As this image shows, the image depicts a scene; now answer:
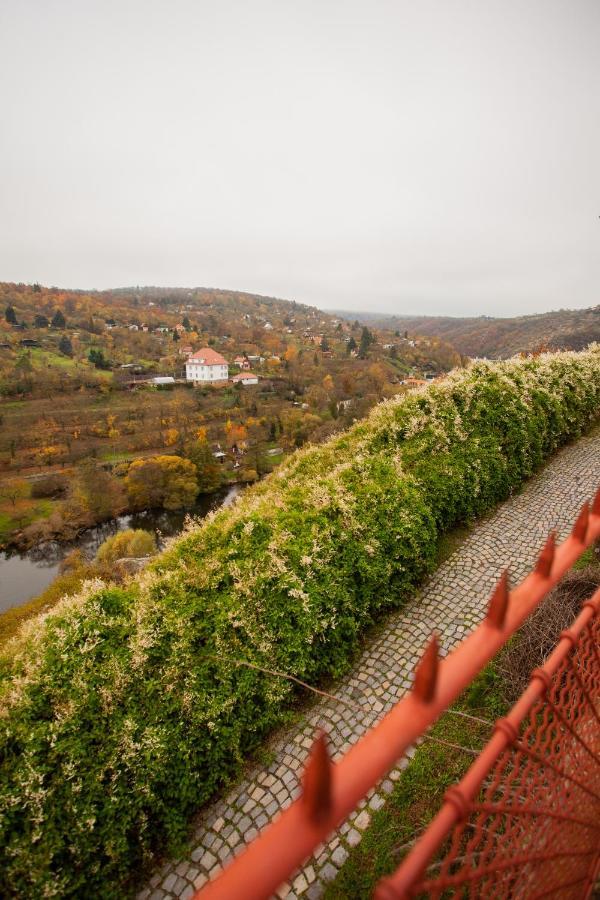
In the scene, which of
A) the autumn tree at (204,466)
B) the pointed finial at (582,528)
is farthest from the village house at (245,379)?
the pointed finial at (582,528)

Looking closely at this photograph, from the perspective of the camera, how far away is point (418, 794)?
13.3 ft

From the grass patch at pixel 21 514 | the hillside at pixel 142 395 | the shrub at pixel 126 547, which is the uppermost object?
the hillside at pixel 142 395

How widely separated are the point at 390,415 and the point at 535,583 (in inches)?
315

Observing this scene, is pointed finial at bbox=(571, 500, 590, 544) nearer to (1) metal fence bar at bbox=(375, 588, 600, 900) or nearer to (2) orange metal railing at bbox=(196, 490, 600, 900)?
(1) metal fence bar at bbox=(375, 588, 600, 900)

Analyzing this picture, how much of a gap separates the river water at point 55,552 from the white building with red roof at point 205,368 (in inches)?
1965

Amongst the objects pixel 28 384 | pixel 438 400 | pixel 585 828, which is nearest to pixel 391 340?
pixel 28 384

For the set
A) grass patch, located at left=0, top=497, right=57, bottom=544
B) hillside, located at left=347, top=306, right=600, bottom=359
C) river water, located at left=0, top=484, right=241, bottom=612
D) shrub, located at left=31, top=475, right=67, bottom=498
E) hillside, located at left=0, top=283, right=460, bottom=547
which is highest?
hillside, located at left=347, top=306, right=600, bottom=359

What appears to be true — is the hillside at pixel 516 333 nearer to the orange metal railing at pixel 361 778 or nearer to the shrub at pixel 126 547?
the shrub at pixel 126 547

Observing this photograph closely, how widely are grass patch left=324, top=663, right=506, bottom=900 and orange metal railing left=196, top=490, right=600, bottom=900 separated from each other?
11.9ft

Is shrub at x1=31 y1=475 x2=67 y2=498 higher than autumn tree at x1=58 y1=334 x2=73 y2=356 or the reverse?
the reverse

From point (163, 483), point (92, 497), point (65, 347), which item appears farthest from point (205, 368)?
point (92, 497)

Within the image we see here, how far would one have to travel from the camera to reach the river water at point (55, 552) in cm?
3300

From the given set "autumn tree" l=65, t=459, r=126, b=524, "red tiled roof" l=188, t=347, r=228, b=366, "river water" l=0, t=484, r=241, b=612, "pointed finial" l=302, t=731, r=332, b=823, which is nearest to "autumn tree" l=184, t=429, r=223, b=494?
"river water" l=0, t=484, r=241, b=612

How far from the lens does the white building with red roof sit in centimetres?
9319
